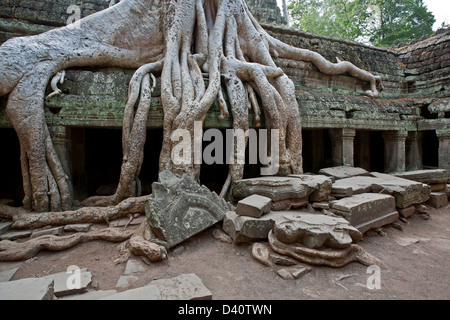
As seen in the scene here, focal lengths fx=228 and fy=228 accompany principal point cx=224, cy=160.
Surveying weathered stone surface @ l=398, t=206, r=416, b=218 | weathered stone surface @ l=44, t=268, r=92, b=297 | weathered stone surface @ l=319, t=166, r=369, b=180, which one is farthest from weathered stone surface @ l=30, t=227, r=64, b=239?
weathered stone surface @ l=398, t=206, r=416, b=218

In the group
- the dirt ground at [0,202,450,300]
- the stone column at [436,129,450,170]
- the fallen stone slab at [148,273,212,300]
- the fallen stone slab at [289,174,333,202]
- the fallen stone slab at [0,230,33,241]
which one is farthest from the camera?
the stone column at [436,129,450,170]

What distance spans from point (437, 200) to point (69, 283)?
5626 mm

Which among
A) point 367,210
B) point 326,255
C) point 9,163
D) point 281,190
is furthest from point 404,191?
point 9,163

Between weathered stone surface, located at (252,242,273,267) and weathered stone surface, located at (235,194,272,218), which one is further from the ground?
weathered stone surface, located at (235,194,272,218)

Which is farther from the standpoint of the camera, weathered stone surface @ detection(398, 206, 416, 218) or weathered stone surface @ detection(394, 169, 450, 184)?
weathered stone surface @ detection(394, 169, 450, 184)

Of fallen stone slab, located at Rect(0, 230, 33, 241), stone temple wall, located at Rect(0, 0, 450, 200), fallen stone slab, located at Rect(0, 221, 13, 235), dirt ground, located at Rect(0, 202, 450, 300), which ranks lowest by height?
dirt ground, located at Rect(0, 202, 450, 300)

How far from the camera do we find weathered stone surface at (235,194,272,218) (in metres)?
2.58

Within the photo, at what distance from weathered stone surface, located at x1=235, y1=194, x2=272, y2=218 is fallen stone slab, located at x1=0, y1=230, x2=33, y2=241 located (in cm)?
263

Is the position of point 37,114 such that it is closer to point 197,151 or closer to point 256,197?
point 197,151

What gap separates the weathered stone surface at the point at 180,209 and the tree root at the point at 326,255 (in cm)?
82

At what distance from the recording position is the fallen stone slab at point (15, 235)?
2.73 meters

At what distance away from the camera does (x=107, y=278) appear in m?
2.06

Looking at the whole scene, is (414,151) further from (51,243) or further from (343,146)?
(51,243)

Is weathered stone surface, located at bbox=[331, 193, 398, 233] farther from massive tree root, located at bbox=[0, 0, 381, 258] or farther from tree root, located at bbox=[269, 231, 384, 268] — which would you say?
massive tree root, located at bbox=[0, 0, 381, 258]
